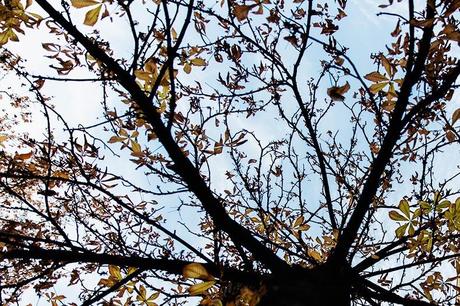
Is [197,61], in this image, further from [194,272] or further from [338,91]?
[194,272]

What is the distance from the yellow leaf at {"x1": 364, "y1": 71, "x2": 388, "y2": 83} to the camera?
2.68m

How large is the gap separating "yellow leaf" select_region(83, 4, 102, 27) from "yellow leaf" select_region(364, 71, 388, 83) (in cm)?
176

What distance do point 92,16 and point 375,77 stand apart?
186 cm

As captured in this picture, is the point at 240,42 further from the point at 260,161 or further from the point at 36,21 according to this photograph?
the point at 36,21

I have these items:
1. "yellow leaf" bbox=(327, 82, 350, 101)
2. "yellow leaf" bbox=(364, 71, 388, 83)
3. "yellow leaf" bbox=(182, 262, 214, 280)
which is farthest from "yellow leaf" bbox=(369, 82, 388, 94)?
"yellow leaf" bbox=(182, 262, 214, 280)

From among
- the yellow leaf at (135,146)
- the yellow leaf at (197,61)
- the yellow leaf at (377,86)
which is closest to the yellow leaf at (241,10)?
the yellow leaf at (197,61)

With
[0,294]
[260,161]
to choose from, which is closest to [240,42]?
[260,161]

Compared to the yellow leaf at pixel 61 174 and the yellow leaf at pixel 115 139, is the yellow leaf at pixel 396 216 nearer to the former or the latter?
the yellow leaf at pixel 115 139

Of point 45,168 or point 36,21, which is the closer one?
point 36,21

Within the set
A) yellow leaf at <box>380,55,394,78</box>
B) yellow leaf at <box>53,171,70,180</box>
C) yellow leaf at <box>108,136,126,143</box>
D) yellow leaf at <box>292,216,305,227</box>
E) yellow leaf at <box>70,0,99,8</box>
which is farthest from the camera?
yellow leaf at <box>292,216,305,227</box>

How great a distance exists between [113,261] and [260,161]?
2.30 metres

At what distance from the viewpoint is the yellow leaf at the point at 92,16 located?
2.12 meters

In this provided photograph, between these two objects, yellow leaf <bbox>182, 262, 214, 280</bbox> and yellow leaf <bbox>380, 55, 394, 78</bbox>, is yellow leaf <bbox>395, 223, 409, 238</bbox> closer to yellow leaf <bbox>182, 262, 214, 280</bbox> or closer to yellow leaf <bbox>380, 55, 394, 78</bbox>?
yellow leaf <bbox>380, 55, 394, 78</bbox>

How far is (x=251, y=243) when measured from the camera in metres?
2.58
